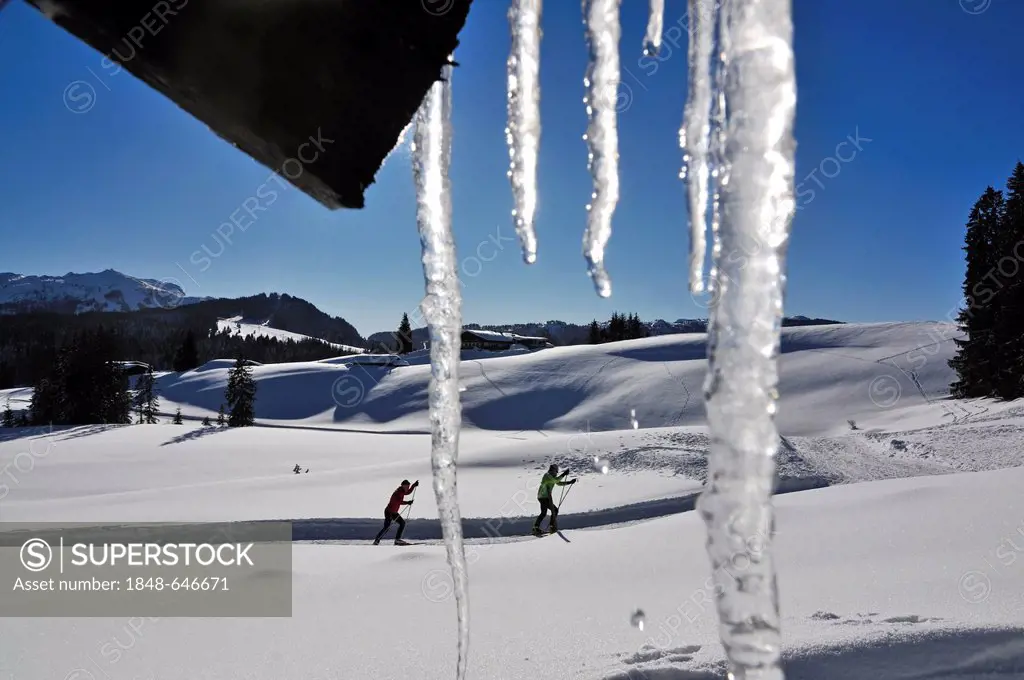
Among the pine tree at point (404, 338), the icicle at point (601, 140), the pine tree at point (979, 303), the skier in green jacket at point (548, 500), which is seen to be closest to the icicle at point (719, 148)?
the icicle at point (601, 140)

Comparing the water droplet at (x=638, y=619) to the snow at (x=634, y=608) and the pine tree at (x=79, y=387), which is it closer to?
the snow at (x=634, y=608)

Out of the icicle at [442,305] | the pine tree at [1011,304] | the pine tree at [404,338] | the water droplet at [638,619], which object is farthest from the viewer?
the pine tree at [404,338]

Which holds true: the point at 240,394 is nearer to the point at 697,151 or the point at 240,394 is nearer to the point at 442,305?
the point at 442,305

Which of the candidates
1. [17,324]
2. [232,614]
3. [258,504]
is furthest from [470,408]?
[17,324]

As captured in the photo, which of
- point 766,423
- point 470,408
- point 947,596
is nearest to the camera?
point 766,423

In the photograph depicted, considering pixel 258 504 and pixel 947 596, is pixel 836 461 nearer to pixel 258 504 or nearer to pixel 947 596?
pixel 947 596

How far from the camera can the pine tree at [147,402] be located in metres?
39.4

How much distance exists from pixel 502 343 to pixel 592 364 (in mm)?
21940

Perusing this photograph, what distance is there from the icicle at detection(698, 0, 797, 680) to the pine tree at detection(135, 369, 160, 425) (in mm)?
45963

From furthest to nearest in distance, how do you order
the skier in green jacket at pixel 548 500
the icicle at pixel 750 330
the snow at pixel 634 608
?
the skier in green jacket at pixel 548 500 < the snow at pixel 634 608 < the icicle at pixel 750 330

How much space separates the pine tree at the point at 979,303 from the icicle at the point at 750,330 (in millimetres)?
33299

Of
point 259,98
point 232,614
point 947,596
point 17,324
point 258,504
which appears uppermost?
point 17,324

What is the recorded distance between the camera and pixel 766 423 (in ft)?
3.12

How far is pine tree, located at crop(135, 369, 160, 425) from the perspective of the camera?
39.4 meters
